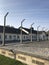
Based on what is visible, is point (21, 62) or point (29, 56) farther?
point (21, 62)

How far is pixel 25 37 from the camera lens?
53094 millimetres

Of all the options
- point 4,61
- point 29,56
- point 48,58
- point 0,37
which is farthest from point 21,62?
point 0,37

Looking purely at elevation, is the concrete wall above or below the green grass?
above

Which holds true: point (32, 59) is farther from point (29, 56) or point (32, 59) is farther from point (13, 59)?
point (13, 59)

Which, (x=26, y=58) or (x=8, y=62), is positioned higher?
(x=26, y=58)

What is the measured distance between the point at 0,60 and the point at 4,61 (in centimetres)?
78

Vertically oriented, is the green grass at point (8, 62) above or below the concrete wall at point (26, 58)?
below

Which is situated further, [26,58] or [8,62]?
[8,62]

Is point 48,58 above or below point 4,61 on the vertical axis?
above

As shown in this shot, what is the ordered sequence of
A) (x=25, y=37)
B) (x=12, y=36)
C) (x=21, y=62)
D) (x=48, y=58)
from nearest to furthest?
(x=48, y=58) → (x=21, y=62) → (x=12, y=36) → (x=25, y=37)

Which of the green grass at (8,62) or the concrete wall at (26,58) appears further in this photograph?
the green grass at (8,62)

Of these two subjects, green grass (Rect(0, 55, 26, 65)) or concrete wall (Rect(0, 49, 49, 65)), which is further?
green grass (Rect(0, 55, 26, 65))

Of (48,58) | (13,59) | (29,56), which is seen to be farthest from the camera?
(13,59)

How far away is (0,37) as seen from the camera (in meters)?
41.7
